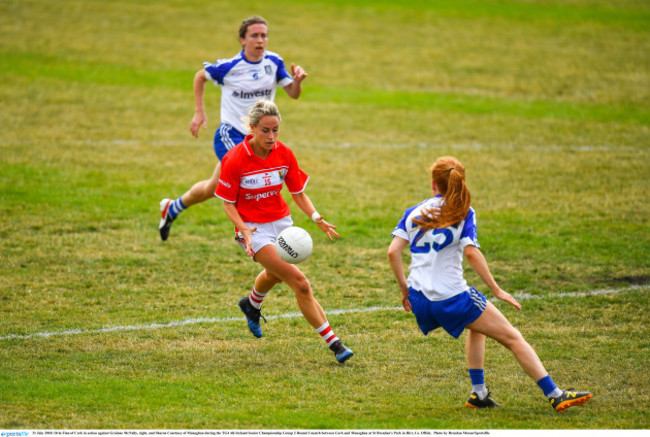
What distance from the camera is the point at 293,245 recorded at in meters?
7.45

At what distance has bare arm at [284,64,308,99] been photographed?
9413mm

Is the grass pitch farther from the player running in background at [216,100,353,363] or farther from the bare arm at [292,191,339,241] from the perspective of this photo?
the bare arm at [292,191,339,241]

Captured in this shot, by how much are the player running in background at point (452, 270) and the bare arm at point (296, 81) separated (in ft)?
11.4

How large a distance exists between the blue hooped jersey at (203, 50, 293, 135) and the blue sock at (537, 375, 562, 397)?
17.0 feet

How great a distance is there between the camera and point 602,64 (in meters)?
26.5

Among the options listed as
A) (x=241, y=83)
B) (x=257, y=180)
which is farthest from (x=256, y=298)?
(x=241, y=83)

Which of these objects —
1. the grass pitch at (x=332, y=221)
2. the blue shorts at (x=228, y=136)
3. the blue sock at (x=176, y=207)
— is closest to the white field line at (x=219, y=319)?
the grass pitch at (x=332, y=221)

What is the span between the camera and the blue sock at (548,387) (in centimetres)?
629

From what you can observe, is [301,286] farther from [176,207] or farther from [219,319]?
[176,207]

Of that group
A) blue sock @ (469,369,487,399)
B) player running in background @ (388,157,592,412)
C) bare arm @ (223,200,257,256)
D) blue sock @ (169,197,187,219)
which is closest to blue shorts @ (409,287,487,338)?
player running in background @ (388,157,592,412)

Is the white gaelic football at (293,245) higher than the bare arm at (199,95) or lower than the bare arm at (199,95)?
lower

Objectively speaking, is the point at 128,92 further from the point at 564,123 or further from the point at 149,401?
the point at 149,401

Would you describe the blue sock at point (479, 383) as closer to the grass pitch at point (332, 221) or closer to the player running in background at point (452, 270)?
the grass pitch at point (332, 221)

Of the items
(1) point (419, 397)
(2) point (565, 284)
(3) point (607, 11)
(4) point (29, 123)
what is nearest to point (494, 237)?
(2) point (565, 284)
